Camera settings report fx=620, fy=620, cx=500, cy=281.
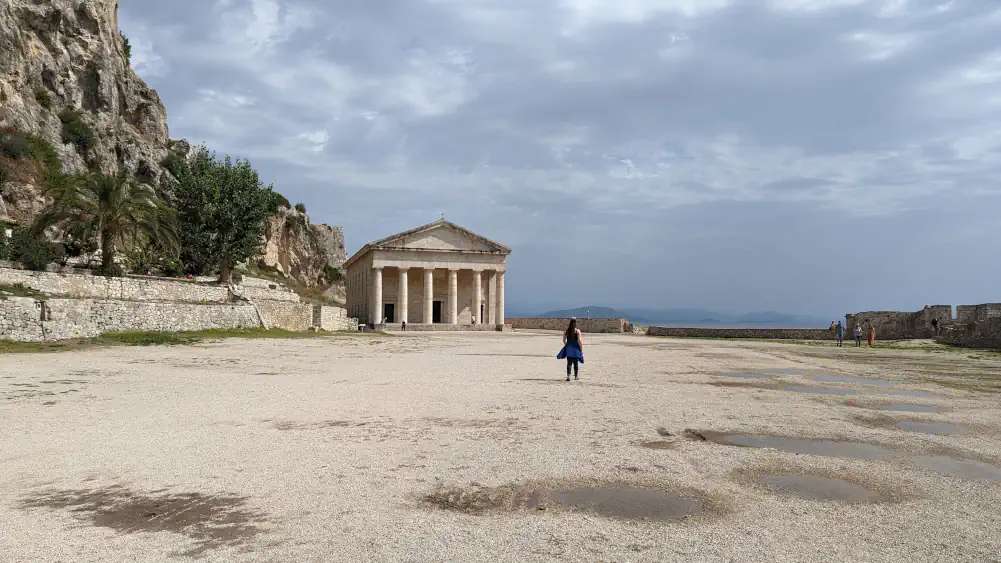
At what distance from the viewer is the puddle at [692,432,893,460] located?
752cm

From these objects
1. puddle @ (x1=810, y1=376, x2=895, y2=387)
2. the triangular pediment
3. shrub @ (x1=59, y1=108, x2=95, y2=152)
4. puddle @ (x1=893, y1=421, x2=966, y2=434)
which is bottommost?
puddle @ (x1=810, y1=376, x2=895, y2=387)

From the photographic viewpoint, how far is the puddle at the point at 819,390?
13.6 meters

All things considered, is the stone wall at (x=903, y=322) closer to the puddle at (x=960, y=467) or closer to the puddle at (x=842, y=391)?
the puddle at (x=842, y=391)

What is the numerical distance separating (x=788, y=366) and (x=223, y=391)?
18.1 m

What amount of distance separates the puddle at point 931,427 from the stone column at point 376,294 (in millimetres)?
56122

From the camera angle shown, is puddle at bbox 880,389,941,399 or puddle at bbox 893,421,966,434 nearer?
puddle at bbox 893,421,966,434

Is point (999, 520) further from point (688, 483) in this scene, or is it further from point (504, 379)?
point (504, 379)

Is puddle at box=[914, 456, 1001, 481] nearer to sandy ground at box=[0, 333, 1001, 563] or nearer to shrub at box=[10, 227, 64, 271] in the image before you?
sandy ground at box=[0, 333, 1001, 563]

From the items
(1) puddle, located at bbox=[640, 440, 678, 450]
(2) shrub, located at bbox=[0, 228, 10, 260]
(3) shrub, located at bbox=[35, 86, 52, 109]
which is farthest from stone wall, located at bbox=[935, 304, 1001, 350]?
(3) shrub, located at bbox=[35, 86, 52, 109]

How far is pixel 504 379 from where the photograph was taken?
51.4 feet

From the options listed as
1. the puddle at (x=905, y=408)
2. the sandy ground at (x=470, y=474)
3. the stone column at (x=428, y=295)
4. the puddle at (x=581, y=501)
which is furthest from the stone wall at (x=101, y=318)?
the stone column at (x=428, y=295)

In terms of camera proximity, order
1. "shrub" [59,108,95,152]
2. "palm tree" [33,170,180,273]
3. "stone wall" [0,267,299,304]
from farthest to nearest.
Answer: "shrub" [59,108,95,152] → "palm tree" [33,170,180,273] → "stone wall" [0,267,299,304]

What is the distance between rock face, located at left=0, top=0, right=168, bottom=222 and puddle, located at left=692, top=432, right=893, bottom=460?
42290mm

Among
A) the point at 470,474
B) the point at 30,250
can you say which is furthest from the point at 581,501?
the point at 30,250
